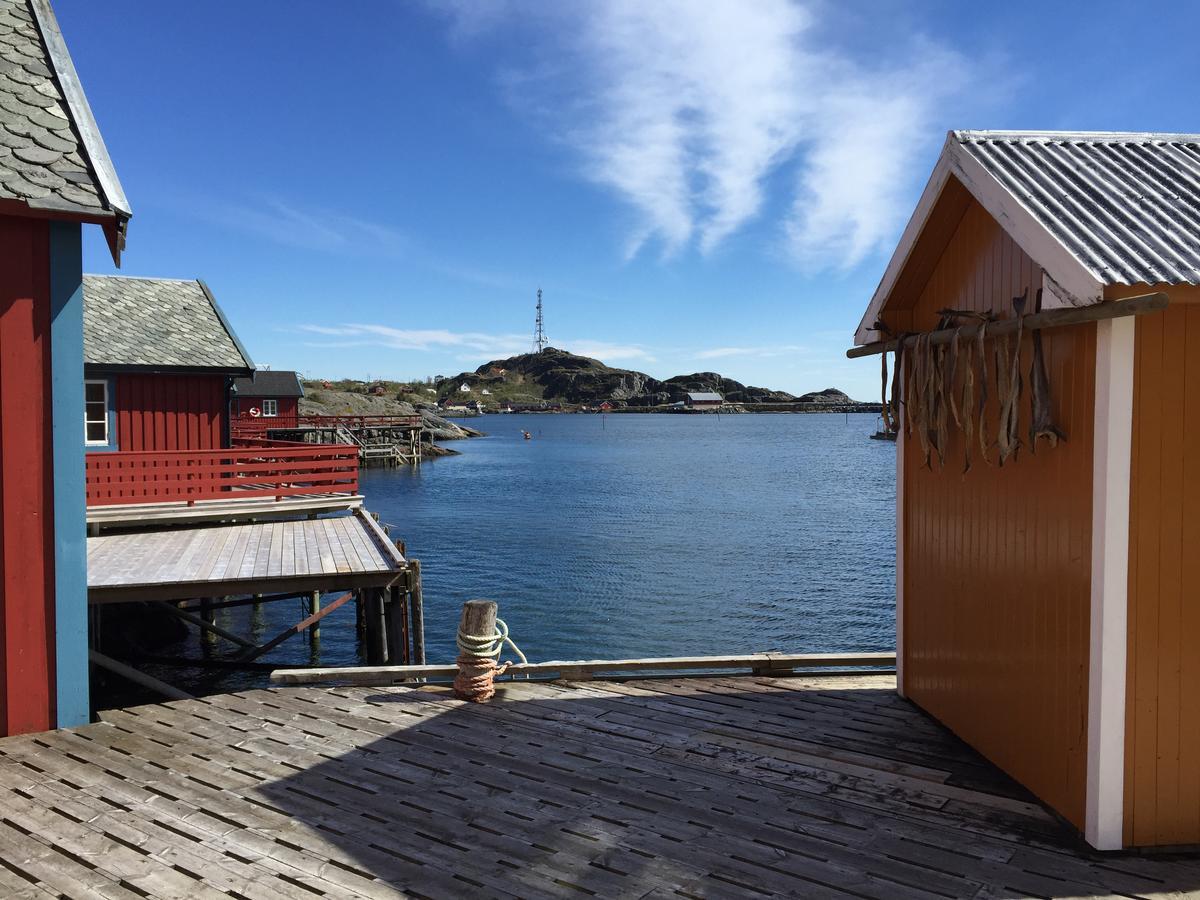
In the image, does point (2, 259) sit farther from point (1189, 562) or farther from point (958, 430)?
point (1189, 562)

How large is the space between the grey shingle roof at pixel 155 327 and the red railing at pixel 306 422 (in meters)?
18.9

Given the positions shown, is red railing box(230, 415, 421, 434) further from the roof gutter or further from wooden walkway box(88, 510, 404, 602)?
the roof gutter

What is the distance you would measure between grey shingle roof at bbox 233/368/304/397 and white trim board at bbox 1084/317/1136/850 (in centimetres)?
5483

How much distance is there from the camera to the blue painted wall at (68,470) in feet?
20.3

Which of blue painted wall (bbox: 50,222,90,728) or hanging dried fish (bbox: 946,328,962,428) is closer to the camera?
hanging dried fish (bbox: 946,328,962,428)

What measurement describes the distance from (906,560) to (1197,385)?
9.77ft

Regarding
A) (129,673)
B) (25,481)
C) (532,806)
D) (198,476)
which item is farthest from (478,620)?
(198,476)

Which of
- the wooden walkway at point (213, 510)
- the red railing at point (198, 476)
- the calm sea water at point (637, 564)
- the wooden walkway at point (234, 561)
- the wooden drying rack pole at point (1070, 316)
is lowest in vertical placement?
the calm sea water at point (637, 564)

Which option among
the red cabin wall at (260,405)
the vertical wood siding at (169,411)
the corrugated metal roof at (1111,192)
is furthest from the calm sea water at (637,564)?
the corrugated metal roof at (1111,192)

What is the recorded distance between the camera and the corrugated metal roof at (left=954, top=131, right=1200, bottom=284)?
4445mm

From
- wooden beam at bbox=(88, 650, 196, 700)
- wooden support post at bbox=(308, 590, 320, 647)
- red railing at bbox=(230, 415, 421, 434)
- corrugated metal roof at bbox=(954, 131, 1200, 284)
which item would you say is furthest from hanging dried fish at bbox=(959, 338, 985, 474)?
red railing at bbox=(230, 415, 421, 434)

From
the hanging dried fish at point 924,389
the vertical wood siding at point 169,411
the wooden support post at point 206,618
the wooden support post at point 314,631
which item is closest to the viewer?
the hanging dried fish at point 924,389

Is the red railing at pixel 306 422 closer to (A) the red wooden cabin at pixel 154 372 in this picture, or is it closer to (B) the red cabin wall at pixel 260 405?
(B) the red cabin wall at pixel 260 405

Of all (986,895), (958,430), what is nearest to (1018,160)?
(958,430)
